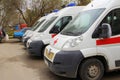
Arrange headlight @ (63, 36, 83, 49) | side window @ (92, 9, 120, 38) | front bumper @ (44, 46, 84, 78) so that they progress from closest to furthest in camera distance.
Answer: front bumper @ (44, 46, 84, 78), headlight @ (63, 36, 83, 49), side window @ (92, 9, 120, 38)

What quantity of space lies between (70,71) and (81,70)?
11.6 inches

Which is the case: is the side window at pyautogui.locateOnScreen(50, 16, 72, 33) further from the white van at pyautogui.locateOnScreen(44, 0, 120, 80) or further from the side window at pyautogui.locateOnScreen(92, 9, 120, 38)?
the side window at pyautogui.locateOnScreen(92, 9, 120, 38)

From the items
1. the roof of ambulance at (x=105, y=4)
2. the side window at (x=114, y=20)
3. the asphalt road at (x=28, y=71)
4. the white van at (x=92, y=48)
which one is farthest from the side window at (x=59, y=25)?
the side window at (x=114, y=20)

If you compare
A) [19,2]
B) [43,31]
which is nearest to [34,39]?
[43,31]

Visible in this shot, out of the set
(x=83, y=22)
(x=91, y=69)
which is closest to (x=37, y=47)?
(x=83, y=22)

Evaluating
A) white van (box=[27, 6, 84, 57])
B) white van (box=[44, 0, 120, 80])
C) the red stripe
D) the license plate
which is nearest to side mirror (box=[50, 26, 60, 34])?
white van (box=[27, 6, 84, 57])

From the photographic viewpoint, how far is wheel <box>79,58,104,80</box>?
6508 millimetres

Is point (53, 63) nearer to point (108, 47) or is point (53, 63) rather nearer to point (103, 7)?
point (108, 47)

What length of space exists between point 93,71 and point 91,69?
86mm

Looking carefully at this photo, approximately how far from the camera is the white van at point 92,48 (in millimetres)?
6461

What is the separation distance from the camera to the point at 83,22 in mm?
7199

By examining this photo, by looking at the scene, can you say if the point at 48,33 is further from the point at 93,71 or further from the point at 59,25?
the point at 93,71

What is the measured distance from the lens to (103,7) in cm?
694

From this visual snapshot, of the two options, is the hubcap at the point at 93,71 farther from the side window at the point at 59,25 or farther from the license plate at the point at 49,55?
the side window at the point at 59,25
